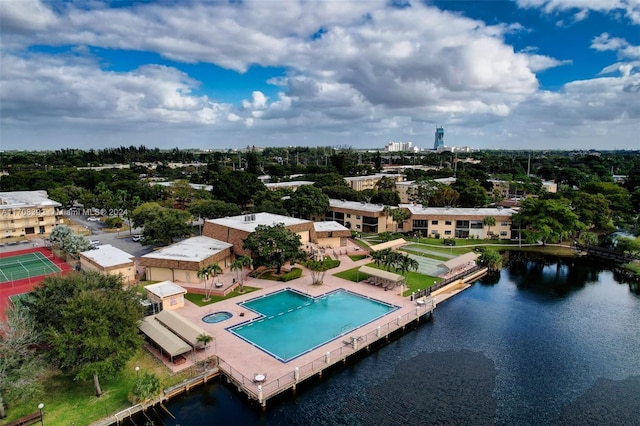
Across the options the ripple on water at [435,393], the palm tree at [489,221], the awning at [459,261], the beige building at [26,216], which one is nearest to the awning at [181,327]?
the ripple on water at [435,393]

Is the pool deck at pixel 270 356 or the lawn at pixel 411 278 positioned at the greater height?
the lawn at pixel 411 278

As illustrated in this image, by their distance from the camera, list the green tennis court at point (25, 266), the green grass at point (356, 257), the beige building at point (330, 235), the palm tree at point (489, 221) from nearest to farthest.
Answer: the green tennis court at point (25, 266) → the green grass at point (356, 257) → the beige building at point (330, 235) → the palm tree at point (489, 221)

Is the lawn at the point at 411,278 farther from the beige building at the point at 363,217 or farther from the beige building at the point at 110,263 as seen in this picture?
the beige building at the point at 110,263

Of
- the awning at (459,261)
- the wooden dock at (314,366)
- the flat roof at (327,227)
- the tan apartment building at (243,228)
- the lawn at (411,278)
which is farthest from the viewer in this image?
the flat roof at (327,227)

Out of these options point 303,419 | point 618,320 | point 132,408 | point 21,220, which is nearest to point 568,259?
point 618,320

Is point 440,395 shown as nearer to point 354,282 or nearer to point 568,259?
point 354,282
